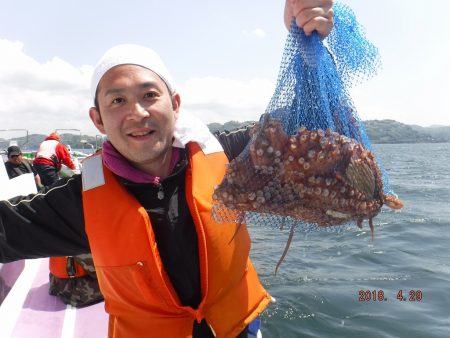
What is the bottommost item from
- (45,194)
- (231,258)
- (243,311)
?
(243,311)

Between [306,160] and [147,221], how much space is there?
1163mm

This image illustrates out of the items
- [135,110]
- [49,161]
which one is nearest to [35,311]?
[135,110]

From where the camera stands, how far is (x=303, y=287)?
738 cm

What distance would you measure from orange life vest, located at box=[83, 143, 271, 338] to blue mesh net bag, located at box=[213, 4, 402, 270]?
0.47 meters

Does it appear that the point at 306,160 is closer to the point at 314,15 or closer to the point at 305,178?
the point at 305,178

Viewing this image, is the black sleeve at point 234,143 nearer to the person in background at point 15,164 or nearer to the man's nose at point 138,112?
the man's nose at point 138,112

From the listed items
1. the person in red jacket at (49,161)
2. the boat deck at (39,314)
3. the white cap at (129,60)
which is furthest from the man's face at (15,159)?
the white cap at (129,60)

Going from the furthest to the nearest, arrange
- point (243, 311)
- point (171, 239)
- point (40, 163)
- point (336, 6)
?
point (40, 163)
point (243, 311)
point (171, 239)
point (336, 6)

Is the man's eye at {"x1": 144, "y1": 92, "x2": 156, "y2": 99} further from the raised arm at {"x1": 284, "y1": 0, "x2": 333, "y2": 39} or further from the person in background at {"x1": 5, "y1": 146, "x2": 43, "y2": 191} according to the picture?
the person in background at {"x1": 5, "y1": 146, "x2": 43, "y2": 191}

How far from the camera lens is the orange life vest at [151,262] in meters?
2.54

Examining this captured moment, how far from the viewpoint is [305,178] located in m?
1.89

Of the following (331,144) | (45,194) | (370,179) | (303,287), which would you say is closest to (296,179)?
(331,144)

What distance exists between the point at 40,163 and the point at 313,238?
858cm

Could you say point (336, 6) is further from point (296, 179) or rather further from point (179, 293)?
point (179, 293)
